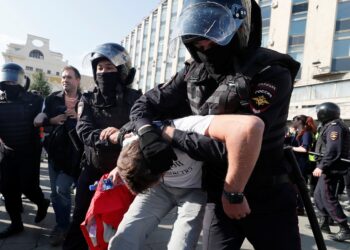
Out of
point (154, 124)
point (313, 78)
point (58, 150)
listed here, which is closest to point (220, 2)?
point (154, 124)

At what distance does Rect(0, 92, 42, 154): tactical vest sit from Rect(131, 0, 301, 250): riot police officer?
2379 mm

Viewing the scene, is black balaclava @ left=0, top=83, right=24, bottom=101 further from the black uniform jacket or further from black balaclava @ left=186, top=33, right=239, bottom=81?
black balaclava @ left=186, top=33, right=239, bottom=81

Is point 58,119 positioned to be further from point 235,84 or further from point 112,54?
point 235,84

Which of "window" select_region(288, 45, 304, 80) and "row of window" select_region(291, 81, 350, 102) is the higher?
"window" select_region(288, 45, 304, 80)

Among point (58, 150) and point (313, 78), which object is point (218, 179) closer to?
point (58, 150)

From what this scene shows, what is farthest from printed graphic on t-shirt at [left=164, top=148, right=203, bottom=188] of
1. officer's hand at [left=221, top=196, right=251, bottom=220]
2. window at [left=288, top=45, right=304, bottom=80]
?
window at [left=288, top=45, right=304, bottom=80]

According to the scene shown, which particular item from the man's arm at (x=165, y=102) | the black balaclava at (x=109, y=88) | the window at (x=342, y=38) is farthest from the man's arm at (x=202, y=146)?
A: the window at (x=342, y=38)

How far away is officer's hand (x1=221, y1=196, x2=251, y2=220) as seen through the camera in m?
1.44

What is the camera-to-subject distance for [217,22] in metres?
1.53

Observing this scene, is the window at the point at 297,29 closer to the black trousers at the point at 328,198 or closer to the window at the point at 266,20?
the window at the point at 266,20

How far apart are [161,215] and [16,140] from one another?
2.37 meters

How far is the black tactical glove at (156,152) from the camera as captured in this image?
4.89 ft

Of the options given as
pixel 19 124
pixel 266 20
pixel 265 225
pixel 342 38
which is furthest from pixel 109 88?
pixel 266 20

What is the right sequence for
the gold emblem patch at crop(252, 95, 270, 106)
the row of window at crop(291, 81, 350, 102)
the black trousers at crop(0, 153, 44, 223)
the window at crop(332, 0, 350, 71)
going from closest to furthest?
the gold emblem patch at crop(252, 95, 270, 106) < the black trousers at crop(0, 153, 44, 223) < the row of window at crop(291, 81, 350, 102) < the window at crop(332, 0, 350, 71)
